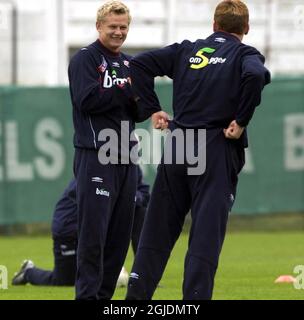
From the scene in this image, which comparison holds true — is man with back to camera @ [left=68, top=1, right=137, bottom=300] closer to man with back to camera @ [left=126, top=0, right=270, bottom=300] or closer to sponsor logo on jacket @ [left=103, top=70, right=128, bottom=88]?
sponsor logo on jacket @ [left=103, top=70, right=128, bottom=88]

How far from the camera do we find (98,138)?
8.87 m

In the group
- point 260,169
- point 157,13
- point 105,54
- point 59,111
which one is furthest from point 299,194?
Result: point 105,54

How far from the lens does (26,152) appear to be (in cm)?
1766

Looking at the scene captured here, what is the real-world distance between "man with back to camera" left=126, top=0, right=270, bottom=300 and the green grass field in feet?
6.12

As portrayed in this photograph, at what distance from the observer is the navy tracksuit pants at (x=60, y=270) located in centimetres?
1139

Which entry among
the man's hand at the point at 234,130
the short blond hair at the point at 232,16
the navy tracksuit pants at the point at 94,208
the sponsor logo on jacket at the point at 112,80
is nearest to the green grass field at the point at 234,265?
the navy tracksuit pants at the point at 94,208

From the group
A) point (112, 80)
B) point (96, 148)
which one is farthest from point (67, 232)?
point (112, 80)

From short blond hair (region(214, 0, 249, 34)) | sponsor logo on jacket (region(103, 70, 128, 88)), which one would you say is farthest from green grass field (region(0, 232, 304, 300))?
short blond hair (region(214, 0, 249, 34))

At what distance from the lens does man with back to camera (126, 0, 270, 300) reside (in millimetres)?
8164

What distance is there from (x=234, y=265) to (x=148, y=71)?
547 centimetres

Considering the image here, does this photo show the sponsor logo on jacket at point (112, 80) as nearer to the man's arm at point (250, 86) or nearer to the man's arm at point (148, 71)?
the man's arm at point (148, 71)

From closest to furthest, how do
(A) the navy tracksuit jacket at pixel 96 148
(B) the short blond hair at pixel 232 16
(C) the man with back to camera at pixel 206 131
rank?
(C) the man with back to camera at pixel 206 131
(B) the short blond hair at pixel 232 16
(A) the navy tracksuit jacket at pixel 96 148
